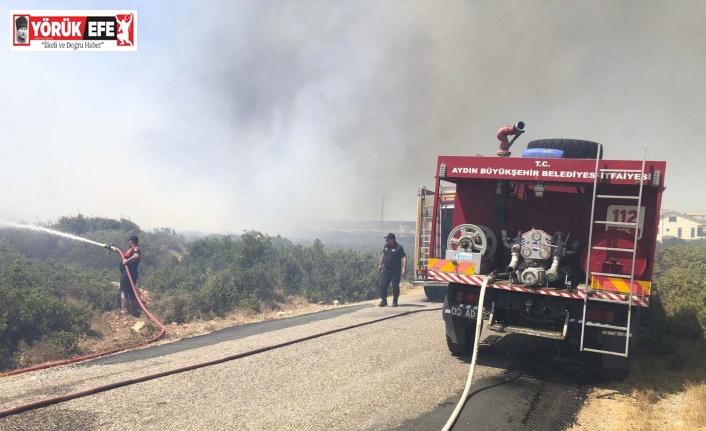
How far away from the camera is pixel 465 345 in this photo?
6809 mm

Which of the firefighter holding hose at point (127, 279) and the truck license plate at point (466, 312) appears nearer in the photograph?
the truck license plate at point (466, 312)

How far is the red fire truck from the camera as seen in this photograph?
18.2 feet

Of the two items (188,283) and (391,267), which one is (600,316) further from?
(188,283)

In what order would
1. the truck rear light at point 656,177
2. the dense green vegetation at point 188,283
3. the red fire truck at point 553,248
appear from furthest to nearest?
the dense green vegetation at point 188,283
the red fire truck at point 553,248
the truck rear light at point 656,177

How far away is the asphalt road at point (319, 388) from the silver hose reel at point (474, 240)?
1.58 metres

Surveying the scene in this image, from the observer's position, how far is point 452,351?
6949 millimetres

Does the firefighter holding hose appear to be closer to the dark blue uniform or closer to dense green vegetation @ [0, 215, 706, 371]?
dense green vegetation @ [0, 215, 706, 371]

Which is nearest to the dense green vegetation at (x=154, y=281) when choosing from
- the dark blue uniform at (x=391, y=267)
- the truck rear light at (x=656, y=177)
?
the dark blue uniform at (x=391, y=267)

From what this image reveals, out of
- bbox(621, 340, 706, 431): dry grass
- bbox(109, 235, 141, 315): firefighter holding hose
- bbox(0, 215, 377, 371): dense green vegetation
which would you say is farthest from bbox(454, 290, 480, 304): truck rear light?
bbox(109, 235, 141, 315): firefighter holding hose

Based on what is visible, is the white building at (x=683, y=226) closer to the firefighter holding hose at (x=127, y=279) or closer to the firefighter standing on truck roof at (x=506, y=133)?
the firefighter standing on truck roof at (x=506, y=133)

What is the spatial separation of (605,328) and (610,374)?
0.78 m

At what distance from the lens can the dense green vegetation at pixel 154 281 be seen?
8.16m

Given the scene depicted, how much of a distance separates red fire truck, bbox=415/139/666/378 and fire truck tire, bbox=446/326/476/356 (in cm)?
2

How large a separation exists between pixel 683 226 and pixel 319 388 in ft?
243
